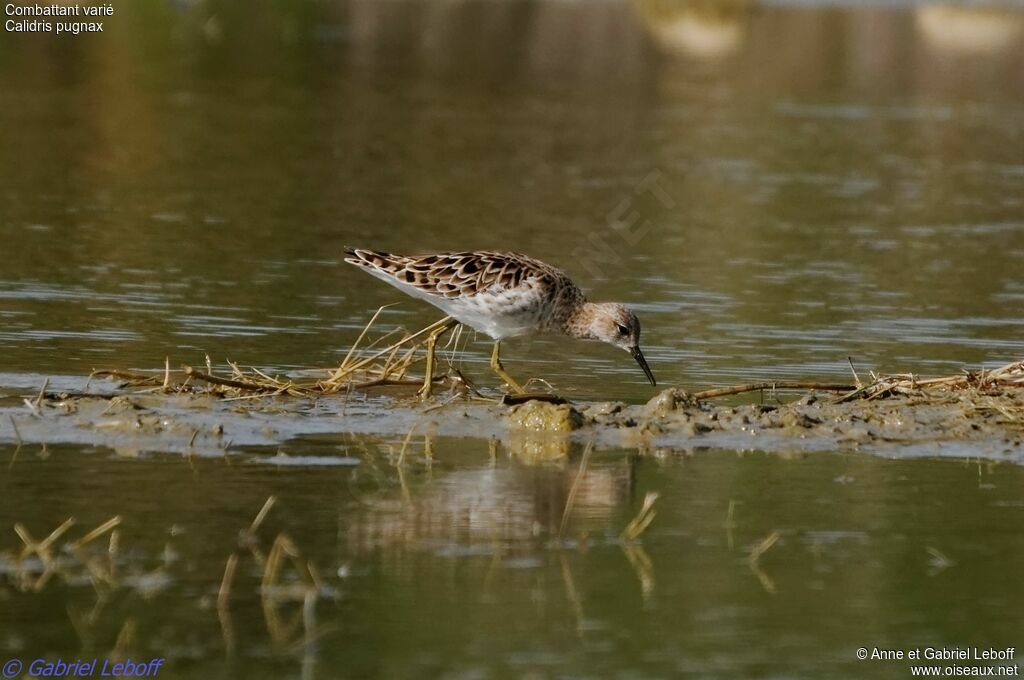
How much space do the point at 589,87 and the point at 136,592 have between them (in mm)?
30900

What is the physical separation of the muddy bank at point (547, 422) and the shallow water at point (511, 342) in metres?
0.25

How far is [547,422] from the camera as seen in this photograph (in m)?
11.4

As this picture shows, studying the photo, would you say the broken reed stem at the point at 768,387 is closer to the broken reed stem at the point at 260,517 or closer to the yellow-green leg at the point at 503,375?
the yellow-green leg at the point at 503,375

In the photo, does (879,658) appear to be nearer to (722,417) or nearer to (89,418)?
(722,417)

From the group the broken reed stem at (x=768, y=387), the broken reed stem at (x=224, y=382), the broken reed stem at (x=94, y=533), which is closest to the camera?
the broken reed stem at (x=94, y=533)

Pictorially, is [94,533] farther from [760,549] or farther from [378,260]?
[378,260]

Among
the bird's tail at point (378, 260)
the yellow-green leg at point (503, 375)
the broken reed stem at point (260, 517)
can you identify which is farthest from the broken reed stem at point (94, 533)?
the bird's tail at point (378, 260)

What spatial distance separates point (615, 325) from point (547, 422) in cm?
141

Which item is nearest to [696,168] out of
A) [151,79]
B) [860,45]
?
[151,79]

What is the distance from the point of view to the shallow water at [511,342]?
772 cm

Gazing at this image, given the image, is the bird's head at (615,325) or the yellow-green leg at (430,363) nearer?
the yellow-green leg at (430,363)

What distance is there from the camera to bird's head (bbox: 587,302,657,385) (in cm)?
1260

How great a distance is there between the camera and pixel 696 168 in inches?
1038

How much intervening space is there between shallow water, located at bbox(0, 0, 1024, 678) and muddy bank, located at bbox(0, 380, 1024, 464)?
25 centimetres
